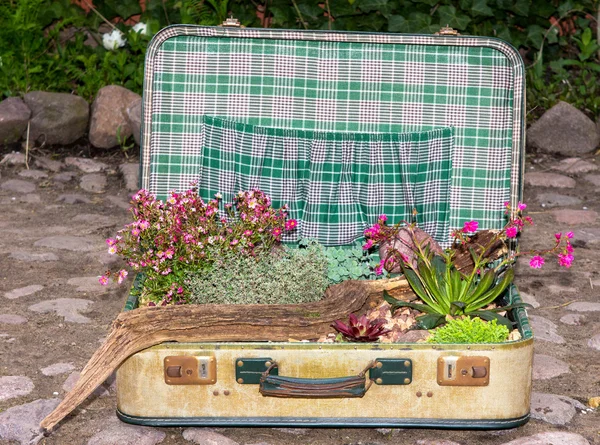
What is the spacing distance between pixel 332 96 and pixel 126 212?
2.32 metres

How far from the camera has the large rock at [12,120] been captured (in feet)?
22.4

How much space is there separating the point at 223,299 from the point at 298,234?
27.4 inches

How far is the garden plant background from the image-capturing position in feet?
10.5

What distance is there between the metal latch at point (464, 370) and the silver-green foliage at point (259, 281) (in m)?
0.75

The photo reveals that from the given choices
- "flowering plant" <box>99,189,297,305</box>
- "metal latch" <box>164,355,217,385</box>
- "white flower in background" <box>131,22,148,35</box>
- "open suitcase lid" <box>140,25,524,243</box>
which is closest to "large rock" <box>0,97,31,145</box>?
"white flower in background" <box>131,22,148,35</box>

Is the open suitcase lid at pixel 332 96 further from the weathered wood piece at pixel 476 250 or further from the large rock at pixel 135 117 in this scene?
the large rock at pixel 135 117

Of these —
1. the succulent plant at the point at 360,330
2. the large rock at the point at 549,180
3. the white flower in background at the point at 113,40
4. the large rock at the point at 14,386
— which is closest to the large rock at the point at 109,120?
the white flower in background at the point at 113,40

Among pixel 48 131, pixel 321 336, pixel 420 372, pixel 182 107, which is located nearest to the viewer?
pixel 420 372

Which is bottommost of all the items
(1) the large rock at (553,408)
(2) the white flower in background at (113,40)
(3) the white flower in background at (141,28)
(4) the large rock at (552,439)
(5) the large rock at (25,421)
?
(5) the large rock at (25,421)

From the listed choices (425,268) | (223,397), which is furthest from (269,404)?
(425,268)

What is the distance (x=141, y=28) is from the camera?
7.49 meters

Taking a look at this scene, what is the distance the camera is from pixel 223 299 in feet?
11.1

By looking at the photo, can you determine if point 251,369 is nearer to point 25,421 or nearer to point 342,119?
point 25,421

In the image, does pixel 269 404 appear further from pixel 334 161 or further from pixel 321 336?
pixel 334 161
